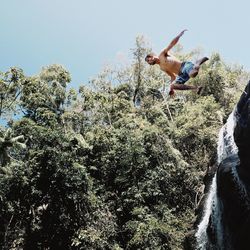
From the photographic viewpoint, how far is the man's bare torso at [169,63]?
26.7ft

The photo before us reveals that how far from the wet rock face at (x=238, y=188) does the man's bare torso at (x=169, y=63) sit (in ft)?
16.4

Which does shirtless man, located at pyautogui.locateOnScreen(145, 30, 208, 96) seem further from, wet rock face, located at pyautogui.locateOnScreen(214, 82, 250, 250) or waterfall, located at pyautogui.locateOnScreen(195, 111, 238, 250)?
waterfall, located at pyautogui.locateOnScreen(195, 111, 238, 250)

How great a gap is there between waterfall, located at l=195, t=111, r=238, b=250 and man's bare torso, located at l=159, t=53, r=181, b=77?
8.40 m

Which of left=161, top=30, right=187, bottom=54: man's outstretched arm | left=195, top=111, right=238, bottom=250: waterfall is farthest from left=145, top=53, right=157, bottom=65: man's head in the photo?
left=195, top=111, right=238, bottom=250: waterfall

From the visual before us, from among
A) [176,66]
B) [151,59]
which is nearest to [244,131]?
[176,66]

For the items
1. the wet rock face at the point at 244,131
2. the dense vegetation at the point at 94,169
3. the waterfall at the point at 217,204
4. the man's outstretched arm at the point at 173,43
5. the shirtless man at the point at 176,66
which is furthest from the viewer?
the dense vegetation at the point at 94,169

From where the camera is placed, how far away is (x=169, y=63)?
8.20 meters

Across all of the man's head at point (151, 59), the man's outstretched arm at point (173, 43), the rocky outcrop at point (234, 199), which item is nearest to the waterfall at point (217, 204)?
the rocky outcrop at point (234, 199)

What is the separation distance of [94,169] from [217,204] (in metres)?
8.64

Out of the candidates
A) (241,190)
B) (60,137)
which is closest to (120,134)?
(60,137)

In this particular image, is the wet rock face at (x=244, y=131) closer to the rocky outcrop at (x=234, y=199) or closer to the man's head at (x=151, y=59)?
the rocky outcrop at (x=234, y=199)

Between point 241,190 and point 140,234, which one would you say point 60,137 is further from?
point 241,190

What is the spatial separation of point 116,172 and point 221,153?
6.50 metres

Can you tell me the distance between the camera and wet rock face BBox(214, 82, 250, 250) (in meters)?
12.7
